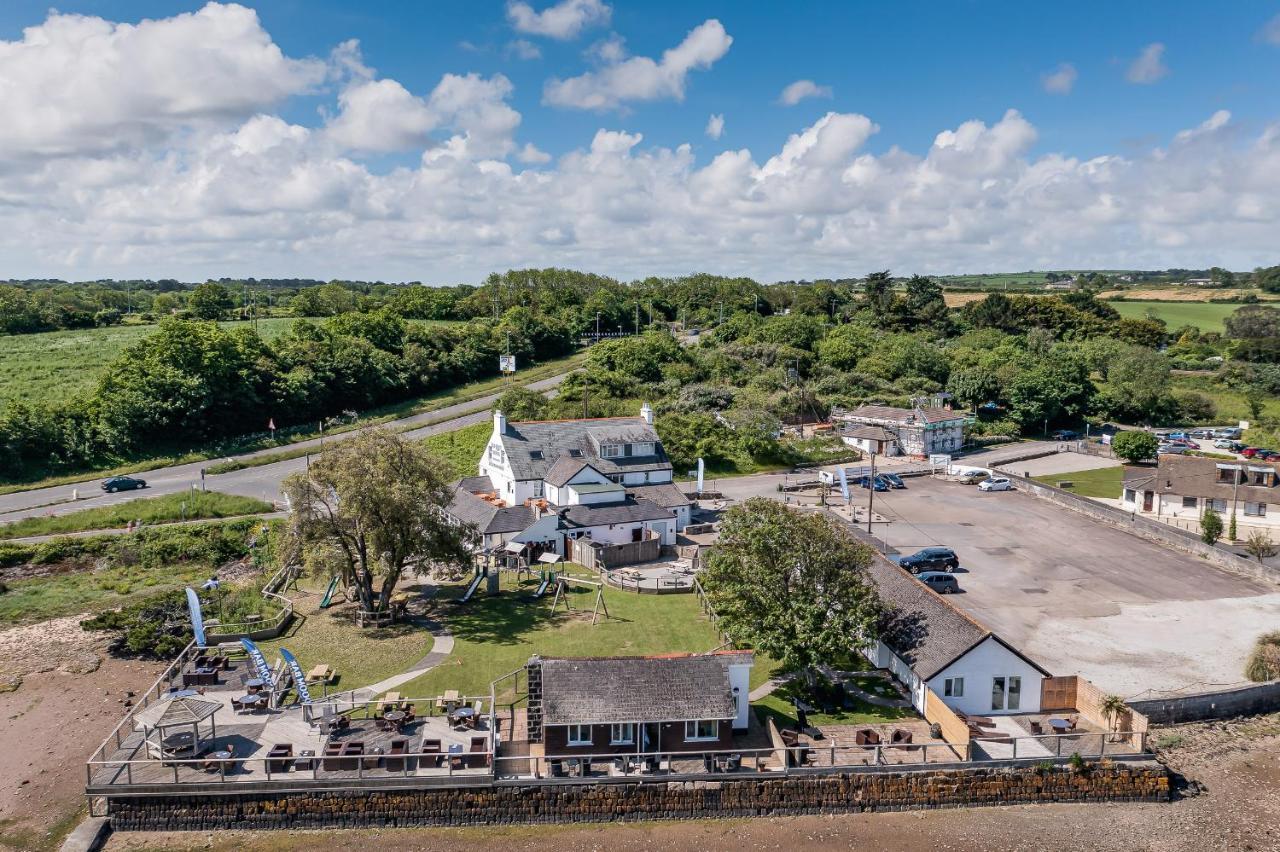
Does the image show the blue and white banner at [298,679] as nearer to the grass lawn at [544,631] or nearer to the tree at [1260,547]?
the grass lawn at [544,631]

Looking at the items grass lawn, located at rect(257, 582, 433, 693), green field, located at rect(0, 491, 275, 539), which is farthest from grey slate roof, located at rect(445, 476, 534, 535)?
green field, located at rect(0, 491, 275, 539)

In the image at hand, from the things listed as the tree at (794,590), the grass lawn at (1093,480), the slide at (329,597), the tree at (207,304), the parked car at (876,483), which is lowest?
the grass lawn at (1093,480)

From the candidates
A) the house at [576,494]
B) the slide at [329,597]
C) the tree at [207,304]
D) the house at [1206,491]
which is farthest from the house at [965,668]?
the tree at [207,304]

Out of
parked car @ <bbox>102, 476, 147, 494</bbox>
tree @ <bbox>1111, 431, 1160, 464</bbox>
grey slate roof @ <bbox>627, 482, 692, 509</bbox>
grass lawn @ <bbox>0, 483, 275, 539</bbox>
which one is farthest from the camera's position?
tree @ <bbox>1111, 431, 1160, 464</bbox>

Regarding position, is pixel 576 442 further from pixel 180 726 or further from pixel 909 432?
pixel 909 432

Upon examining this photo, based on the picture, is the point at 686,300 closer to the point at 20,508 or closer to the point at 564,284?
the point at 564,284

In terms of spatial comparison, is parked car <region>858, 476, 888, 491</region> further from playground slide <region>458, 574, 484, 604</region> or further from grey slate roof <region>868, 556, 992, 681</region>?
playground slide <region>458, 574, 484, 604</region>

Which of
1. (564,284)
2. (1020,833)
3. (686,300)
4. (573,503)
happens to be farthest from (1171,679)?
(564,284)
